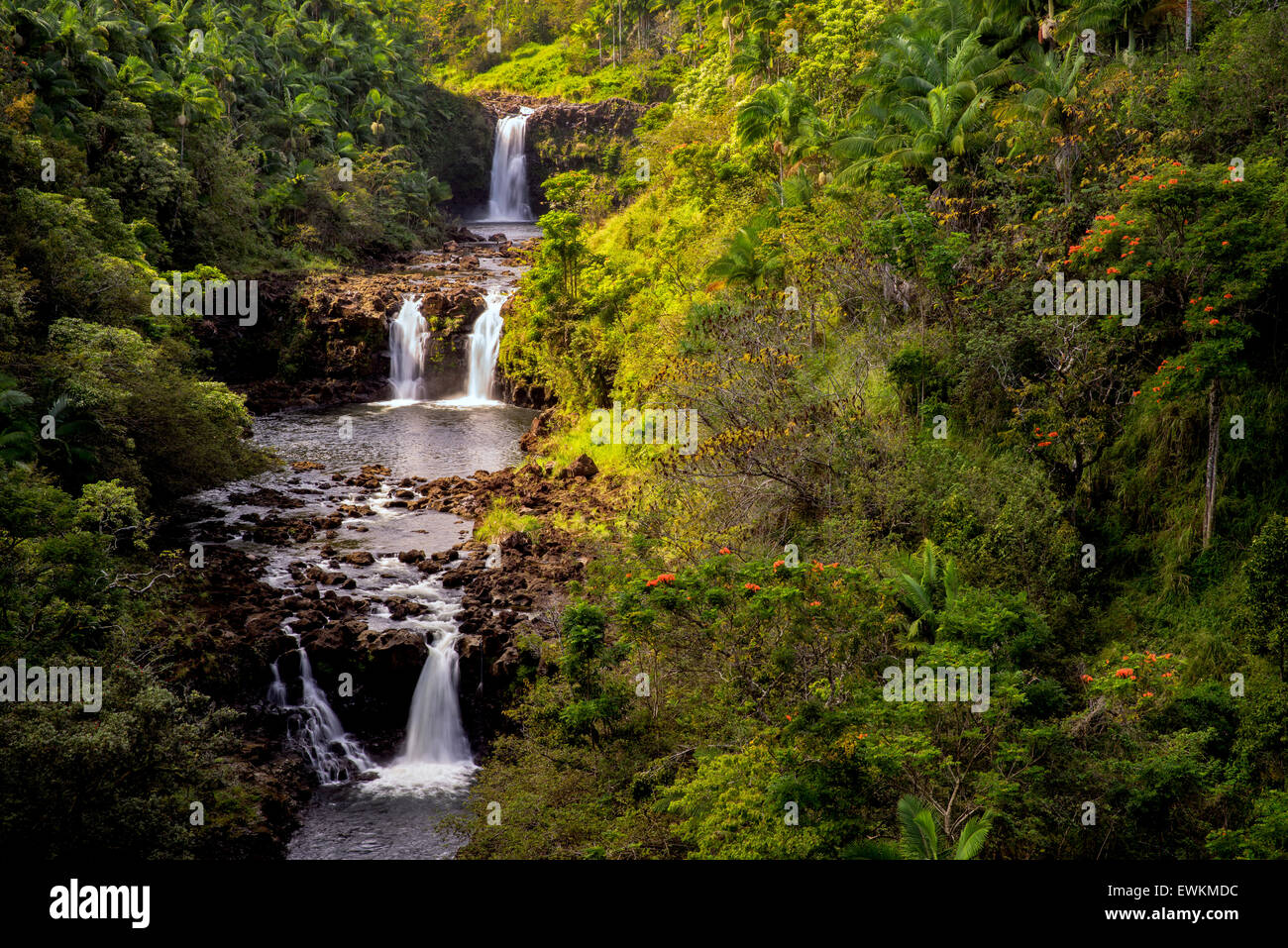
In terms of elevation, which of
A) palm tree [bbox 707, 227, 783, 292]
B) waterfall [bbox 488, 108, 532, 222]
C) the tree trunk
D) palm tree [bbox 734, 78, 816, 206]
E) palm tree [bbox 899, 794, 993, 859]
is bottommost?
palm tree [bbox 899, 794, 993, 859]

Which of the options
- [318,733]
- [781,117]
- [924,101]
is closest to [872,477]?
[318,733]

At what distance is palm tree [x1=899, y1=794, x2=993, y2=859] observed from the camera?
25.8 feet

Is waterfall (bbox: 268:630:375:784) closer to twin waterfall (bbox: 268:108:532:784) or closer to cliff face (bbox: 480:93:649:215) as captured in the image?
twin waterfall (bbox: 268:108:532:784)

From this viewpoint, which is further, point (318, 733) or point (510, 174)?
point (510, 174)

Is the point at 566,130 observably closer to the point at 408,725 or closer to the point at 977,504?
the point at 408,725

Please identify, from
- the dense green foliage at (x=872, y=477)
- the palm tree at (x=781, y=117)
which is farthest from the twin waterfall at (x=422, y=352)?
the palm tree at (x=781, y=117)

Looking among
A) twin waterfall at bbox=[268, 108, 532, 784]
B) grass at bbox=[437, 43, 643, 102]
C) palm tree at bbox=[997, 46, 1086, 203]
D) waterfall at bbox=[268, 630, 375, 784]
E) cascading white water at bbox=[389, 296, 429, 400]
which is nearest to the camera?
waterfall at bbox=[268, 630, 375, 784]

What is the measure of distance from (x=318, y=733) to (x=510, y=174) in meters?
55.4

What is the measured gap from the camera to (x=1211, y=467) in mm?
11797

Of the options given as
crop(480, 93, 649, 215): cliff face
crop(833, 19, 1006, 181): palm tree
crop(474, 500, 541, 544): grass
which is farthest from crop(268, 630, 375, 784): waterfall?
crop(480, 93, 649, 215): cliff face

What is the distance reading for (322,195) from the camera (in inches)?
1719

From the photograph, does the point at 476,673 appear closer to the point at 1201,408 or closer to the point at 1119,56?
the point at 1201,408

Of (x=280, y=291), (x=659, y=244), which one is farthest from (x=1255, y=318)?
(x=280, y=291)

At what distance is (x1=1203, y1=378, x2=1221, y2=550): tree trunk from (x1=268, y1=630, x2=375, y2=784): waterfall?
12.7 metres
